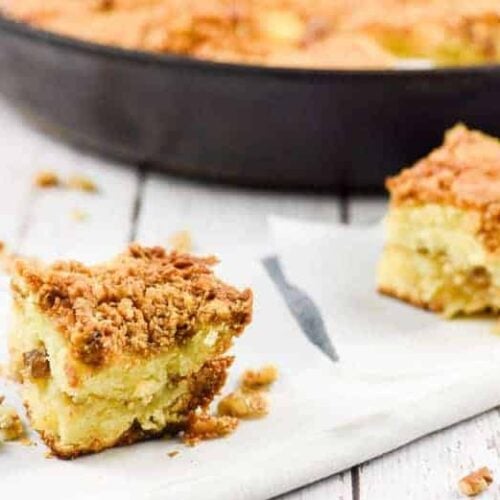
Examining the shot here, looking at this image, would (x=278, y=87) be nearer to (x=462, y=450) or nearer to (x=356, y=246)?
(x=356, y=246)

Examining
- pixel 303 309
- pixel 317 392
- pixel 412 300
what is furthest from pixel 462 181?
pixel 317 392

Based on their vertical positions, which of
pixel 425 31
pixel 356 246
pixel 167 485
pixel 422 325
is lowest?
pixel 167 485

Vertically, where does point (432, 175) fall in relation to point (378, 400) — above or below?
above

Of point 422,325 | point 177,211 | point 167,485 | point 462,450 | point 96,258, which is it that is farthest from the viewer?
point 177,211

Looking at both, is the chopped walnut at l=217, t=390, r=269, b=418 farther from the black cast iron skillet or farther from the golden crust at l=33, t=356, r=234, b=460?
the black cast iron skillet

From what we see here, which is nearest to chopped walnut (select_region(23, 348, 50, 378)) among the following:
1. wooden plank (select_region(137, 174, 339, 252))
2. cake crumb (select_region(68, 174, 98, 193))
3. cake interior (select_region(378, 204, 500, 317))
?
cake interior (select_region(378, 204, 500, 317))

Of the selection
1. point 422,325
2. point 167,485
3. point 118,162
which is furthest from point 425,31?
point 167,485

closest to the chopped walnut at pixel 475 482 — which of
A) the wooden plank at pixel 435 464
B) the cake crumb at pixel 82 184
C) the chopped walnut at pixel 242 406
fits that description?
the wooden plank at pixel 435 464
